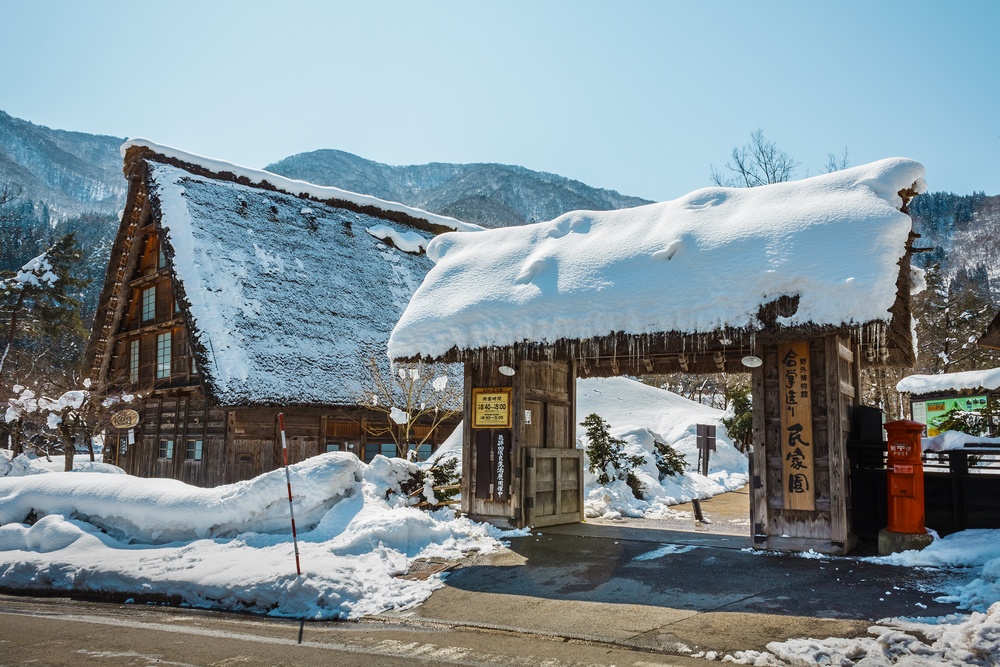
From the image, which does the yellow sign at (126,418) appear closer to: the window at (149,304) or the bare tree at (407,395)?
the window at (149,304)

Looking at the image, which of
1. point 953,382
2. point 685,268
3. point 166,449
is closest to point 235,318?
point 166,449

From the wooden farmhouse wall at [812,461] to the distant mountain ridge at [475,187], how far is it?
110 metres

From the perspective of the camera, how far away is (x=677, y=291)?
30.4 ft

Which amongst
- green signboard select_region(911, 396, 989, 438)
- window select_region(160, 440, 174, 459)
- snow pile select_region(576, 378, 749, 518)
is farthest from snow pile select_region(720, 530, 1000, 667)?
window select_region(160, 440, 174, 459)

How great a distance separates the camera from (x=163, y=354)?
776 inches

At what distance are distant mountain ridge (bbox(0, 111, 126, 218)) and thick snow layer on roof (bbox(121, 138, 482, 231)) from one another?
444 feet

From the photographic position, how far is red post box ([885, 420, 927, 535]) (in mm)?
8023

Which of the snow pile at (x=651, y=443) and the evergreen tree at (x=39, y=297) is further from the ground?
the evergreen tree at (x=39, y=297)

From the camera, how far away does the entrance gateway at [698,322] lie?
855cm

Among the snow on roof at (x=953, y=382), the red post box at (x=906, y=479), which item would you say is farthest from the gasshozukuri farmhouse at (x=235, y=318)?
the snow on roof at (x=953, y=382)

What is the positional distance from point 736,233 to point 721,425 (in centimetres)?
1812

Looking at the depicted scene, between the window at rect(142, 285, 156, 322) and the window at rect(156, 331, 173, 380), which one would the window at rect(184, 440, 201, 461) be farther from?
the window at rect(142, 285, 156, 322)

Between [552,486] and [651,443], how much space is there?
313 inches

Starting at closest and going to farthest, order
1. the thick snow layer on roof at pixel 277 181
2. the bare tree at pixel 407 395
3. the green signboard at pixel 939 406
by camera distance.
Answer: the bare tree at pixel 407 395 < the thick snow layer on roof at pixel 277 181 < the green signboard at pixel 939 406
